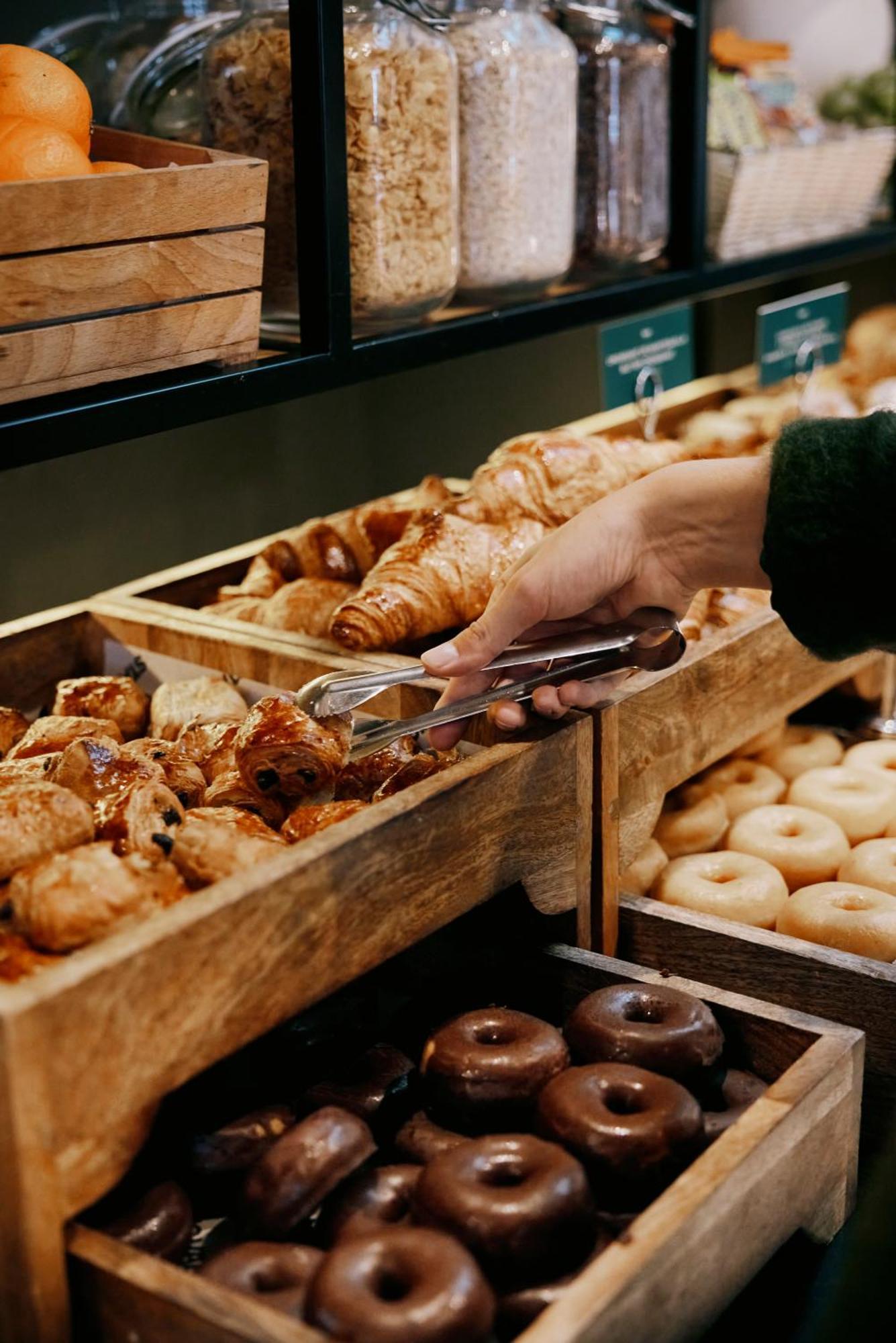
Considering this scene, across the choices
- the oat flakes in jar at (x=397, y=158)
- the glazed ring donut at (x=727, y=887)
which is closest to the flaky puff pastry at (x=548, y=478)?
the oat flakes in jar at (x=397, y=158)

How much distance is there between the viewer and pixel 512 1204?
1.00m

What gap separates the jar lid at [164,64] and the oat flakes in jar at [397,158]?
22 centimetres

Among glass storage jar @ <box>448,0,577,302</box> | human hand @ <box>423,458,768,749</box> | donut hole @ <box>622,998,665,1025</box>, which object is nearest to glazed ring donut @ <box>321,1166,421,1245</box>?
donut hole @ <box>622,998,665,1025</box>

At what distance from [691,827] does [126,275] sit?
97cm

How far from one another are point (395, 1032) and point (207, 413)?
0.63 metres

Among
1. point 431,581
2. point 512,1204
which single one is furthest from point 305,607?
point 512,1204

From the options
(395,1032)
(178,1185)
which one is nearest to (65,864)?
(178,1185)

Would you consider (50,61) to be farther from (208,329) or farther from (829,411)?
(829,411)

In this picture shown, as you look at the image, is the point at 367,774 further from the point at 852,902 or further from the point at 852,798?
the point at 852,798

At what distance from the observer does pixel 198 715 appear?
157 centimetres

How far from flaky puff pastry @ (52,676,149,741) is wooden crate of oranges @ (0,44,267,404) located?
0.41 metres

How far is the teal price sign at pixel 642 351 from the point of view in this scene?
87.7 inches

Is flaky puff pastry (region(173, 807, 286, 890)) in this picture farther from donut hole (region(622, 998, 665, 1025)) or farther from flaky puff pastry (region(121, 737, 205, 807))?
donut hole (region(622, 998, 665, 1025))

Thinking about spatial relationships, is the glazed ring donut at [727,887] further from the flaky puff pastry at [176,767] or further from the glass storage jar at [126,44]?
the glass storage jar at [126,44]
